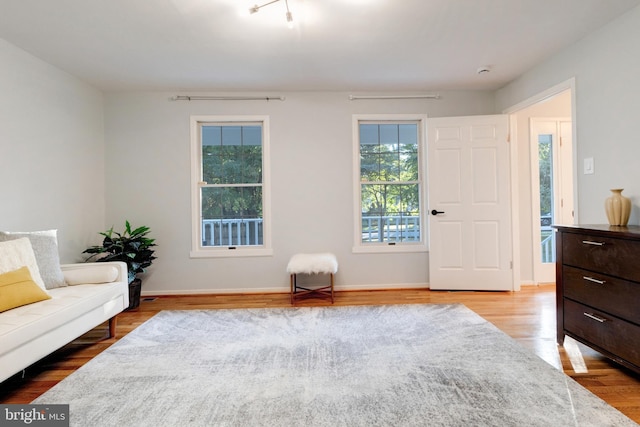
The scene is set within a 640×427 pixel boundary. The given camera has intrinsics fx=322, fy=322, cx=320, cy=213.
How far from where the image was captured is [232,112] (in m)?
3.88

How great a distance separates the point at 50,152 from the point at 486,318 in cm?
434

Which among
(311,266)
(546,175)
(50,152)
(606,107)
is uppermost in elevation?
(606,107)

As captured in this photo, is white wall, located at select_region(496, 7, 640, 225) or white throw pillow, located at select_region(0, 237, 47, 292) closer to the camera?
white throw pillow, located at select_region(0, 237, 47, 292)

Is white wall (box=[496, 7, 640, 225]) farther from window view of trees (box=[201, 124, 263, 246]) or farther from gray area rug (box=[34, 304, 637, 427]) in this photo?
window view of trees (box=[201, 124, 263, 246])

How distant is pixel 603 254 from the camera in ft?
6.30

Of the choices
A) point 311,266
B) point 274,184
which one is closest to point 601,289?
point 311,266

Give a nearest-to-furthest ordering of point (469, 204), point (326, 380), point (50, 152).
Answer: point (326, 380) → point (50, 152) → point (469, 204)

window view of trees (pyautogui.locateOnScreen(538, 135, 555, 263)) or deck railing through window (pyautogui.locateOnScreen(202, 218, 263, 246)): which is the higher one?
window view of trees (pyautogui.locateOnScreen(538, 135, 555, 263))

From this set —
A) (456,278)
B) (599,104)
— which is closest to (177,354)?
(456,278)

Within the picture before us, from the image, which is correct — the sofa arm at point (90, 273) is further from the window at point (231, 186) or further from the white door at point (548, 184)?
the white door at point (548, 184)

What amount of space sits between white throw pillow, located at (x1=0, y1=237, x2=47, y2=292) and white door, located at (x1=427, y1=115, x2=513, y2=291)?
12.0ft

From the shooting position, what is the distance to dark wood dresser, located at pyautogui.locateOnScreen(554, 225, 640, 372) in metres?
1.75

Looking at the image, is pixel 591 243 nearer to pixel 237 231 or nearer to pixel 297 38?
pixel 297 38

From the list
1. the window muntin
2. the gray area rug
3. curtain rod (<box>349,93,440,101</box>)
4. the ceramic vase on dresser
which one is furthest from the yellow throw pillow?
the ceramic vase on dresser
